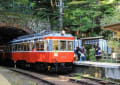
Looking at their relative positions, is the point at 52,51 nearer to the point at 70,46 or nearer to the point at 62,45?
the point at 62,45

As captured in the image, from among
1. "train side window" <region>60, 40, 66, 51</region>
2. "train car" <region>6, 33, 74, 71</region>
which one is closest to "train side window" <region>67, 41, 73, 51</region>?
"train car" <region>6, 33, 74, 71</region>

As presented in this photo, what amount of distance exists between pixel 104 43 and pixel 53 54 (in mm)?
5176

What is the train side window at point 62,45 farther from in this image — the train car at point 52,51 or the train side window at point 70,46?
the train side window at point 70,46

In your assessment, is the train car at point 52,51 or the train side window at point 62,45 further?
the train side window at point 62,45

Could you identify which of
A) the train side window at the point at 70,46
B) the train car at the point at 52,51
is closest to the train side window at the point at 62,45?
the train car at the point at 52,51

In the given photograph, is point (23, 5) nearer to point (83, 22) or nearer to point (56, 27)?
point (56, 27)

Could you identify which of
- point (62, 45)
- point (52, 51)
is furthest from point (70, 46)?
point (52, 51)

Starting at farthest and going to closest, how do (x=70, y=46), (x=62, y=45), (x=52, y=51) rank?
(x=70, y=46) < (x=62, y=45) < (x=52, y=51)

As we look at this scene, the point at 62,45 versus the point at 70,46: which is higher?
the point at 62,45

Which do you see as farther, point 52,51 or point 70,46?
point 70,46

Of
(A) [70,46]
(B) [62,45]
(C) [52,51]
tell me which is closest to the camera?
(C) [52,51]

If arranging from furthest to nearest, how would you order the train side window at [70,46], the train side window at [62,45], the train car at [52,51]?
1. the train side window at [70,46]
2. the train side window at [62,45]
3. the train car at [52,51]

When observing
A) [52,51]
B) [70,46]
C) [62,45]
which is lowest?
[52,51]

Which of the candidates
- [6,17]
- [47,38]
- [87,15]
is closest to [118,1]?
[87,15]
